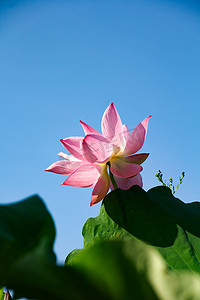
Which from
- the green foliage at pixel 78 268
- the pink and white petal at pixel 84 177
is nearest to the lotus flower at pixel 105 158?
the pink and white petal at pixel 84 177

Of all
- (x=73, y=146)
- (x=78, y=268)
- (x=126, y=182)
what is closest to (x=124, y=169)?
(x=126, y=182)

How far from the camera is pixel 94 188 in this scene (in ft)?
2.78

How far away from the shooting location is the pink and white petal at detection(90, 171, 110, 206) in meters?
0.85

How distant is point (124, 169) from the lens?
0.85 meters

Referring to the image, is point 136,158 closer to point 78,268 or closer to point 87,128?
point 87,128

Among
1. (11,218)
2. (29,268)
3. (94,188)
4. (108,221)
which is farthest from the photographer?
(94,188)

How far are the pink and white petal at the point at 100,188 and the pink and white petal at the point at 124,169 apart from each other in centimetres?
3

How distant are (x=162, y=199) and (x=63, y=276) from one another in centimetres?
59

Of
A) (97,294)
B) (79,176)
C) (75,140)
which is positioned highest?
(75,140)

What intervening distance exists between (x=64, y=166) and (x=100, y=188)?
0.12 metres

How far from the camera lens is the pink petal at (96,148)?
82 cm

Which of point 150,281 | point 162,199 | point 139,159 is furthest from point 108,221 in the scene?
point 150,281

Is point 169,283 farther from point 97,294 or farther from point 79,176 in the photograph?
point 79,176

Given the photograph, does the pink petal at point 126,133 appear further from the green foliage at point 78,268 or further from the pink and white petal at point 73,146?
the green foliage at point 78,268
